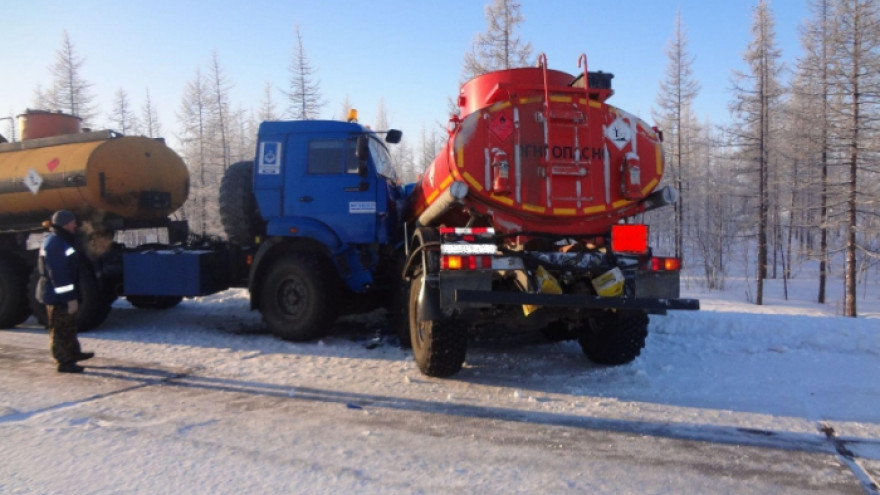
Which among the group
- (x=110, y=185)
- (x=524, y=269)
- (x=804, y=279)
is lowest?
(x=804, y=279)

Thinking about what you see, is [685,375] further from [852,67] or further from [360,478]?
[852,67]

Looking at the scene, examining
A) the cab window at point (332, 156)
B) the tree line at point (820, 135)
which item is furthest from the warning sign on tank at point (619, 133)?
the tree line at point (820, 135)

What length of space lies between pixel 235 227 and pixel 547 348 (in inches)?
197

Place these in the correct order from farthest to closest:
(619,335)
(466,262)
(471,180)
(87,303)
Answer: (87,303) < (619,335) < (471,180) < (466,262)

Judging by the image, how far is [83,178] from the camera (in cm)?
927

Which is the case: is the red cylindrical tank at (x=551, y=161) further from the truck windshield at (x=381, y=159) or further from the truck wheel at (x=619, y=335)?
the truck windshield at (x=381, y=159)

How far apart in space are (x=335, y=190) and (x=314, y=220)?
543mm

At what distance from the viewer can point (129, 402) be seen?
529 centimetres

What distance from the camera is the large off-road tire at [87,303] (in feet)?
29.8

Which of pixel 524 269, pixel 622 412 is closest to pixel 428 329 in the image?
pixel 524 269

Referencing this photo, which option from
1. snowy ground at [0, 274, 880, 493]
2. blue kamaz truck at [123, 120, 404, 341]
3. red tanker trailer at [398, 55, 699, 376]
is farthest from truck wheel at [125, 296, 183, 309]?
red tanker trailer at [398, 55, 699, 376]

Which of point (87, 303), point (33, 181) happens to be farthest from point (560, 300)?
point (33, 181)

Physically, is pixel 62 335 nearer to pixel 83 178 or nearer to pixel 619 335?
pixel 83 178

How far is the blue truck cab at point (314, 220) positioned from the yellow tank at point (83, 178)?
119 inches
